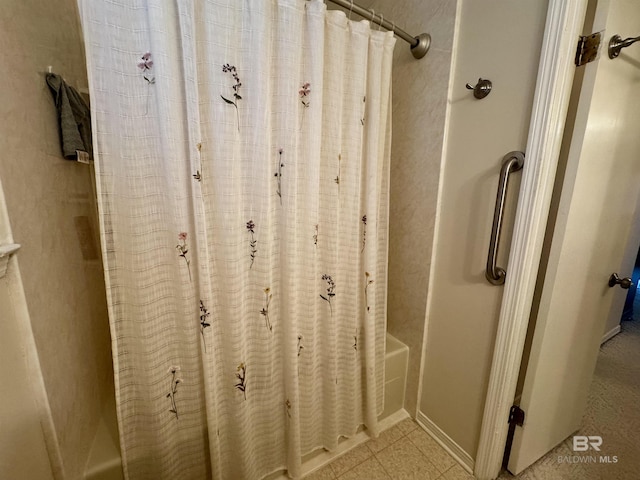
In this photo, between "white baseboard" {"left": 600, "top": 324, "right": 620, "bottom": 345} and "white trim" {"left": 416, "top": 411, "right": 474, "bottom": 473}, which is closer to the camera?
"white trim" {"left": 416, "top": 411, "right": 474, "bottom": 473}

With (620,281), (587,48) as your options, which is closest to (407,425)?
(620,281)

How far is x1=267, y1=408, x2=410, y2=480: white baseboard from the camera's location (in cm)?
117

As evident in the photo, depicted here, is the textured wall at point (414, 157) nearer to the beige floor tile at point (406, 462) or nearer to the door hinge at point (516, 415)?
the beige floor tile at point (406, 462)

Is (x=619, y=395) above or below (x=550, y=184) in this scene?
below

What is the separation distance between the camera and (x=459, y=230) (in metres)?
1.09

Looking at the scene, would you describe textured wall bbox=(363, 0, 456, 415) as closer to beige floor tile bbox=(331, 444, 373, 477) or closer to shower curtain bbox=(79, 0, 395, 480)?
shower curtain bbox=(79, 0, 395, 480)

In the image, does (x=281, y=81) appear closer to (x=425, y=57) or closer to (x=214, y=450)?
(x=425, y=57)

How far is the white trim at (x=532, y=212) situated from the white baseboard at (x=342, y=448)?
43 centimetres

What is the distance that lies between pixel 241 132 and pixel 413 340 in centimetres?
126

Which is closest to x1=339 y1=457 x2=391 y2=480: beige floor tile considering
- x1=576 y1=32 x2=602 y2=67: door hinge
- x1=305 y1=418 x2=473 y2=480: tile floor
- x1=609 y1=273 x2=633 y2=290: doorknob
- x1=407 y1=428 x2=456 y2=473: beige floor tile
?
x1=305 y1=418 x2=473 y2=480: tile floor

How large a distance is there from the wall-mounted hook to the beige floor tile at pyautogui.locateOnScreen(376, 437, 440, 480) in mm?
1598

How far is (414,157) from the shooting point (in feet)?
4.07

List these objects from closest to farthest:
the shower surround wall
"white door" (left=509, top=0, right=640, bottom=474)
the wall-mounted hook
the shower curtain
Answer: the shower surround wall → the shower curtain → "white door" (left=509, top=0, right=640, bottom=474) → the wall-mounted hook

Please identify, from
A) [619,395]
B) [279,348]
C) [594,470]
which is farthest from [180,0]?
[619,395]
